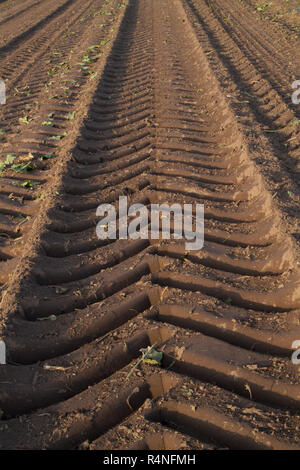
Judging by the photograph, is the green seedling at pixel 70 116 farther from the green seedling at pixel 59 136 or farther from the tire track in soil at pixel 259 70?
the tire track in soil at pixel 259 70

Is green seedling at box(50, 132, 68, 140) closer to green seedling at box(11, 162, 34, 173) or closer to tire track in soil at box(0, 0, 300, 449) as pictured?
tire track in soil at box(0, 0, 300, 449)

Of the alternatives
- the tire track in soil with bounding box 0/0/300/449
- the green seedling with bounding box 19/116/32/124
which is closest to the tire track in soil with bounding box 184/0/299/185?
the tire track in soil with bounding box 0/0/300/449

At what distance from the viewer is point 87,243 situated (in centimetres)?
294

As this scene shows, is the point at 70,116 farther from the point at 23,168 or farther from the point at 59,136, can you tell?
the point at 23,168

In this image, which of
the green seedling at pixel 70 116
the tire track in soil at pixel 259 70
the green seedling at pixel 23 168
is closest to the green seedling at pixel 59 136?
the green seedling at pixel 70 116

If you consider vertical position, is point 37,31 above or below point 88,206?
above

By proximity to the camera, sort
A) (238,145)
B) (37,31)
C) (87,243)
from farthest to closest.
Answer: (37,31)
(238,145)
(87,243)

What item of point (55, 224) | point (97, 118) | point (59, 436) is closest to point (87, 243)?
point (55, 224)

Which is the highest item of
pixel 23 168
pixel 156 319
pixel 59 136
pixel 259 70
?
pixel 259 70

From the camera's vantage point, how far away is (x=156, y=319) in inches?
91.0

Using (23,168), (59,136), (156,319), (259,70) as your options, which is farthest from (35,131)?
(259,70)

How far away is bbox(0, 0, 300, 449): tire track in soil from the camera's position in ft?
5.93
